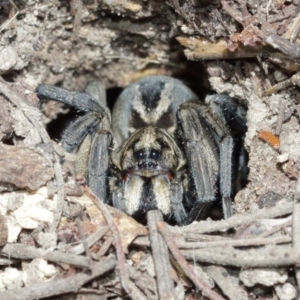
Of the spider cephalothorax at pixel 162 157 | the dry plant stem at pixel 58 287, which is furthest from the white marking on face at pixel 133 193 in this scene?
the dry plant stem at pixel 58 287

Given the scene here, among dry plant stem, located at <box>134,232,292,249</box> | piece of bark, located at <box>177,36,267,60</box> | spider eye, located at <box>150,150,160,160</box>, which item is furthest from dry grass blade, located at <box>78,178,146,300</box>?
piece of bark, located at <box>177,36,267,60</box>

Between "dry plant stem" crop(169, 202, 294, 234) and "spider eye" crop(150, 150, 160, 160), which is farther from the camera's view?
"spider eye" crop(150, 150, 160, 160)

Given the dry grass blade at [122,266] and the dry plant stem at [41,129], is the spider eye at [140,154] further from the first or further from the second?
the dry grass blade at [122,266]

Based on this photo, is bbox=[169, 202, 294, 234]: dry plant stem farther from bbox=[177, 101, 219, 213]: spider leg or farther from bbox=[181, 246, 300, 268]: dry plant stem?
bbox=[177, 101, 219, 213]: spider leg

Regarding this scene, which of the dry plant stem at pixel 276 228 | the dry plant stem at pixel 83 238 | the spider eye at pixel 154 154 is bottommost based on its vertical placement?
the spider eye at pixel 154 154

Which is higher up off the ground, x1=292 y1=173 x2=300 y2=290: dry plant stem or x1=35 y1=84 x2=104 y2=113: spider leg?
x1=292 y1=173 x2=300 y2=290: dry plant stem

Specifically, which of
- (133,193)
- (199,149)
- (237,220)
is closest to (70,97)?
(133,193)

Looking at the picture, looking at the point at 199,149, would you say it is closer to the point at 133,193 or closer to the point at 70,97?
the point at 133,193
